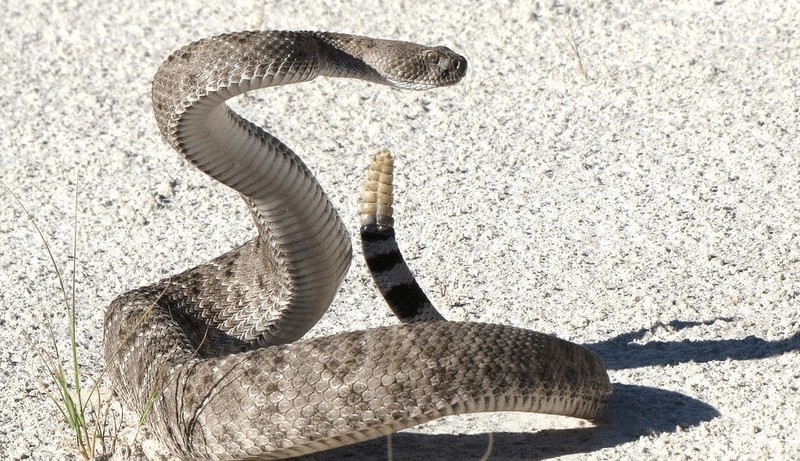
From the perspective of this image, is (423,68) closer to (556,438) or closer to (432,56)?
(432,56)

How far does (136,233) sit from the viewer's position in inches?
265

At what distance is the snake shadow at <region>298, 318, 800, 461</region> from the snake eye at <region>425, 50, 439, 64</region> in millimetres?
1510

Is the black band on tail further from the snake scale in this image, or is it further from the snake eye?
the snake eye

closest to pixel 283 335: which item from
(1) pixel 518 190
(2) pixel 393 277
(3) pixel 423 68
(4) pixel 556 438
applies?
(2) pixel 393 277

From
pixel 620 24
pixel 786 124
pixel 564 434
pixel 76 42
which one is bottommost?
pixel 564 434

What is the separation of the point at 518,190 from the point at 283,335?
1854mm

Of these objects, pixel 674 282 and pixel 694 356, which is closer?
pixel 694 356

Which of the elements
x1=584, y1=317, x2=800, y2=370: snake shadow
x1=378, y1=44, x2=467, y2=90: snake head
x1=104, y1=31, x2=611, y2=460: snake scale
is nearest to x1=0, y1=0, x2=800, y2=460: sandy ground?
x1=584, y1=317, x2=800, y2=370: snake shadow

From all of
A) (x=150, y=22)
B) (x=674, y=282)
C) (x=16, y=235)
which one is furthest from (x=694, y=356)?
(x=150, y=22)

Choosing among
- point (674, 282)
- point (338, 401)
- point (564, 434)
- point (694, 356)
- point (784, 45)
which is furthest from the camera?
point (784, 45)

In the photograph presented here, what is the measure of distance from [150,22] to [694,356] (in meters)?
5.50

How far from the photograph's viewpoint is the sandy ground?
488 centimetres

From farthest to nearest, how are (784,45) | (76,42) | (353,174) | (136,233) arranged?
(76,42) < (784,45) < (353,174) < (136,233)

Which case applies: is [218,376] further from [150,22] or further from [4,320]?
[150,22]
